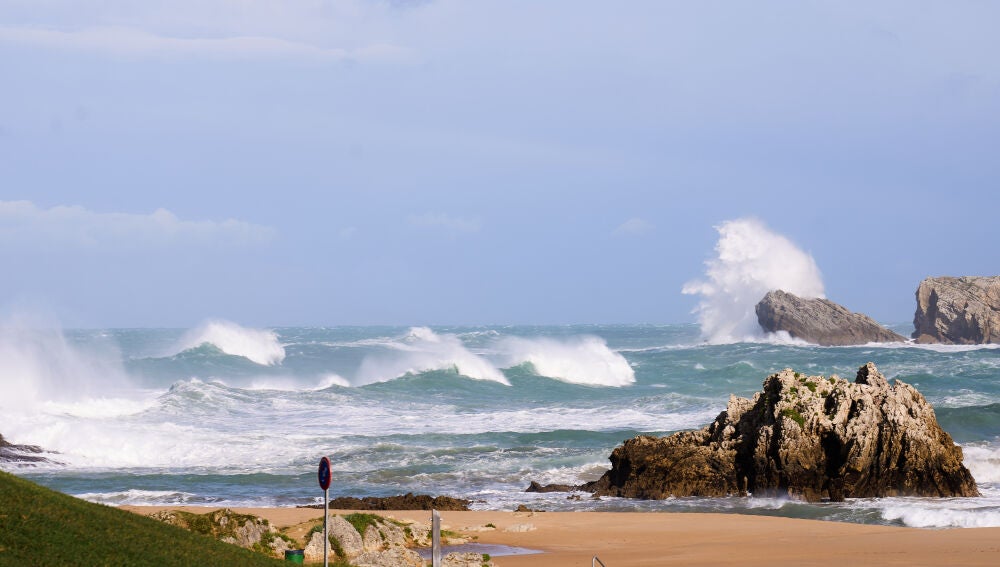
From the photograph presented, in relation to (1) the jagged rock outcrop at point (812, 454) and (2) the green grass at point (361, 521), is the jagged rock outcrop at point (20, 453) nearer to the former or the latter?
(1) the jagged rock outcrop at point (812, 454)

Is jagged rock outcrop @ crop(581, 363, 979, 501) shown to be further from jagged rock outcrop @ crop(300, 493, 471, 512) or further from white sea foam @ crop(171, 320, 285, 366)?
white sea foam @ crop(171, 320, 285, 366)

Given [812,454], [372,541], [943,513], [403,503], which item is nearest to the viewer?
[372,541]

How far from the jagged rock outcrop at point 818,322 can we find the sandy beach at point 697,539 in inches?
2587

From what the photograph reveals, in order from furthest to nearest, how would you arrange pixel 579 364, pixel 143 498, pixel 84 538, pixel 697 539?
pixel 579 364, pixel 143 498, pixel 697 539, pixel 84 538

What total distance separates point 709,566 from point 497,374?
125 ft

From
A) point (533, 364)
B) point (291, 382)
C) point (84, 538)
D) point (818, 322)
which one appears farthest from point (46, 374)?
point (818, 322)

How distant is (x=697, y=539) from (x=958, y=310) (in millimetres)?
67284

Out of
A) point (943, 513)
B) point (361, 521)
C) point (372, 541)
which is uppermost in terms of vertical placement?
point (361, 521)

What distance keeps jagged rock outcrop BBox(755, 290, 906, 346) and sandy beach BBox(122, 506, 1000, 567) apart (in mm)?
65717

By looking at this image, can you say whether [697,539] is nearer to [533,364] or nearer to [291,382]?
[291,382]

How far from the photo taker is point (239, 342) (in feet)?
224

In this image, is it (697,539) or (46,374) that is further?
(46,374)

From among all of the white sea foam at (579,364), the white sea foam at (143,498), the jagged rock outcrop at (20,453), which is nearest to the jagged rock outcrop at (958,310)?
the white sea foam at (579,364)

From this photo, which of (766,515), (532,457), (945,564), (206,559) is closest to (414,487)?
(532,457)
